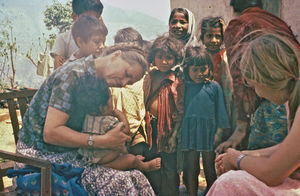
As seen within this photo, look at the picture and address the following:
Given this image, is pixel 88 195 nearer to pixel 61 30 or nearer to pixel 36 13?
pixel 61 30

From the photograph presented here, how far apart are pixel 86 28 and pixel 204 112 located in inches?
46.2

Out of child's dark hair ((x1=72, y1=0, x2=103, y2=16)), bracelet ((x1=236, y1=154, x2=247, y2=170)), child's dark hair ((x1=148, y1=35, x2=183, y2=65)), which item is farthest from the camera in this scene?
child's dark hair ((x1=148, y1=35, x2=183, y2=65))

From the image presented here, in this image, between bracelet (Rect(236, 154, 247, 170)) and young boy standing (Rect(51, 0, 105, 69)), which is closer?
bracelet (Rect(236, 154, 247, 170))

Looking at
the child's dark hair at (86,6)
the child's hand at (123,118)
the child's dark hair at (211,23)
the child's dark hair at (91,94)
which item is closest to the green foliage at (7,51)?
the child's dark hair at (86,6)

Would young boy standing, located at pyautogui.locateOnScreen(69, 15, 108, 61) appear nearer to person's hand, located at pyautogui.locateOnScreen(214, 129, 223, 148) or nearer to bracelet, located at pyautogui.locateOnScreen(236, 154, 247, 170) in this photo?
person's hand, located at pyautogui.locateOnScreen(214, 129, 223, 148)

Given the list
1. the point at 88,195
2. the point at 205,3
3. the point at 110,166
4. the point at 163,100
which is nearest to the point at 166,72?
the point at 163,100

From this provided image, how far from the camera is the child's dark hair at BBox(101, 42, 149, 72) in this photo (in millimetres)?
2678

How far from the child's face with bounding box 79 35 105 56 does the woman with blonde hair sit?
1.09 metres

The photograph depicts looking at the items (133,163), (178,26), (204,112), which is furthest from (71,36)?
(204,112)

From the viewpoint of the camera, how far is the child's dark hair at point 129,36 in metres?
2.74

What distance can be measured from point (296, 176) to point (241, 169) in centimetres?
32

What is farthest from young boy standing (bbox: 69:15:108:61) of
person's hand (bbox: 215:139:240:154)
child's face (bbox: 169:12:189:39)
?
person's hand (bbox: 215:139:240:154)

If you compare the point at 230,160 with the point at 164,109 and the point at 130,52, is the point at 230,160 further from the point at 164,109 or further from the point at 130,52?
the point at 130,52

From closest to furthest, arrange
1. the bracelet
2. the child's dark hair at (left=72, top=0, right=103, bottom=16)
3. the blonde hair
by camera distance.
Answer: the blonde hair, the bracelet, the child's dark hair at (left=72, top=0, right=103, bottom=16)
